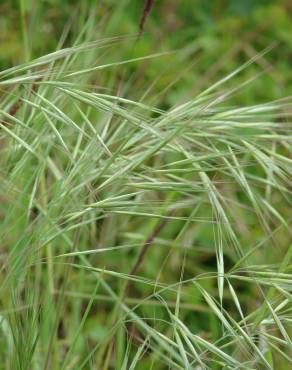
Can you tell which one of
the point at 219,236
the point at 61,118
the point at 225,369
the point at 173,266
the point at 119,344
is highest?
the point at 61,118

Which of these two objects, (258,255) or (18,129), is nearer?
(18,129)

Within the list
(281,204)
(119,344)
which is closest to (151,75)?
(281,204)

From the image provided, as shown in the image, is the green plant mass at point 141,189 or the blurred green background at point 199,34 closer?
the green plant mass at point 141,189

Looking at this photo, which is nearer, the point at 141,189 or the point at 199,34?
the point at 141,189

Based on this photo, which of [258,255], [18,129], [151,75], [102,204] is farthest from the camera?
[151,75]

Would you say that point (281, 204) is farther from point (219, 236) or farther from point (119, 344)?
point (219, 236)

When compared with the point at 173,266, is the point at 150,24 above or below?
above

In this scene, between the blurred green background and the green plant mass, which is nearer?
the green plant mass

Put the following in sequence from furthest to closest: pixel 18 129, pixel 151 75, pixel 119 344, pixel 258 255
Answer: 1. pixel 151 75
2. pixel 258 255
3. pixel 119 344
4. pixel 18 129
